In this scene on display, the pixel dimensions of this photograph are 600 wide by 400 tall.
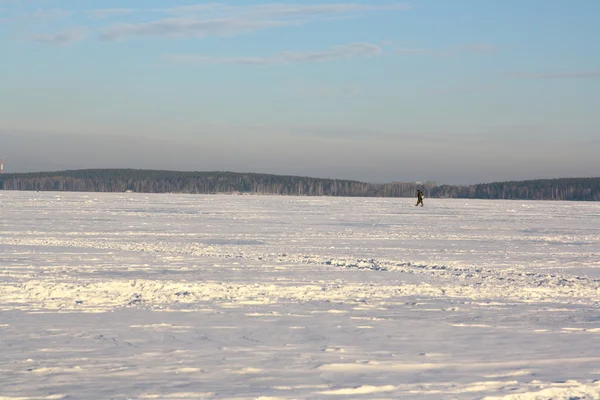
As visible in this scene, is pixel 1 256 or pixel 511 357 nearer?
pixel 511 357

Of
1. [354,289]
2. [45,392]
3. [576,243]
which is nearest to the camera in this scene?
[45,392]

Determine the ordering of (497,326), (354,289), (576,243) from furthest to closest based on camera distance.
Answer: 1. (576,243)
2. (354,289)
3. (497,326)

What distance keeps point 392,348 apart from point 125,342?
2579mm

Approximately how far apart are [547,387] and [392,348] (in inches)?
72.4

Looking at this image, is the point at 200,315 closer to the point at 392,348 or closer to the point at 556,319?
the point at 392,348

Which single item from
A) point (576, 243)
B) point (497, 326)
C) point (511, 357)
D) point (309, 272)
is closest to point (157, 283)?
point (309, 272)

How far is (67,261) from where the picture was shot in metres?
16.2

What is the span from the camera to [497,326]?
9.35 m

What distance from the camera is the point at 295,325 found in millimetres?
9297

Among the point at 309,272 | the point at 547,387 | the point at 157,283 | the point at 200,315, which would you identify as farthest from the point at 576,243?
the point at 547,387

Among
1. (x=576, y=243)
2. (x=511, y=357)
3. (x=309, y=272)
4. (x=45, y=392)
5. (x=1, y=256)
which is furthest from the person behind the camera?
(x=576, y=243)

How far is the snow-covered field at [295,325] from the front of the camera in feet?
21.8

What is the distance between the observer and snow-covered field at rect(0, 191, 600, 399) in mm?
6637

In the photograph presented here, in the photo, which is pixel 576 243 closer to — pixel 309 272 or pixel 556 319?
pixel 309 272
